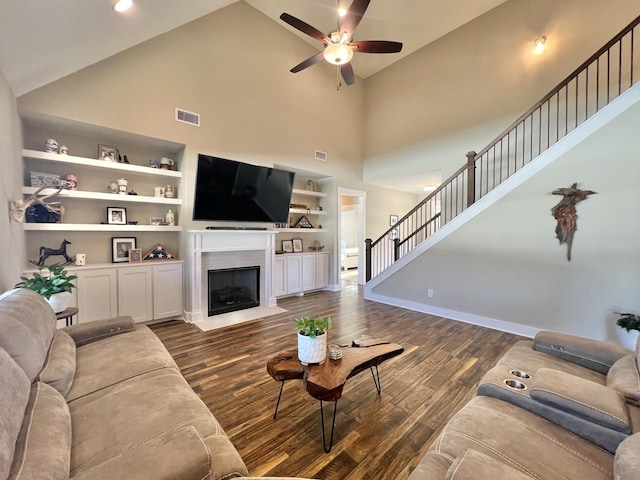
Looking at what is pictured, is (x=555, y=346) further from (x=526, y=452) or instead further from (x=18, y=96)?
(x=18, y=96)

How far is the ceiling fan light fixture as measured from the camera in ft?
9.75

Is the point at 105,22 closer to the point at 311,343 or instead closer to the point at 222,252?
the point at 222,252

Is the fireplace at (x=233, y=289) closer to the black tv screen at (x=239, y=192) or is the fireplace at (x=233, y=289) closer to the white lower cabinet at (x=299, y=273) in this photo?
the white lower cabinet at (x=299, y=273)

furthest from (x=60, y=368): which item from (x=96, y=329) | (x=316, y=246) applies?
(x=316, y=246)

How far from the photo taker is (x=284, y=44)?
5.18m

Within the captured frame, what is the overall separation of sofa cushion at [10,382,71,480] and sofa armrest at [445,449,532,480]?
1252 millimetres

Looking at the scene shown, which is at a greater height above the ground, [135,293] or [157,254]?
[157,254]

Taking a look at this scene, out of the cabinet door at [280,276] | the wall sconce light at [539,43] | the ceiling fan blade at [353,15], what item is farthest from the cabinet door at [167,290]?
the wall sconce light at [539,43]

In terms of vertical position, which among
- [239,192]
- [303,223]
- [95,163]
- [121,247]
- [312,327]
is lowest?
[312,327]

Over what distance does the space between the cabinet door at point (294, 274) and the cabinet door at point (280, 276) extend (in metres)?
0.10

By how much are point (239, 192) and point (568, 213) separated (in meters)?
4.47

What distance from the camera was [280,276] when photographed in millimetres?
5480

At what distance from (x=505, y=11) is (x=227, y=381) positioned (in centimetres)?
704

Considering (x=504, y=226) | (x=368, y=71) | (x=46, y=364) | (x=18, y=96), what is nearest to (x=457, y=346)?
(x=504, y=226)
